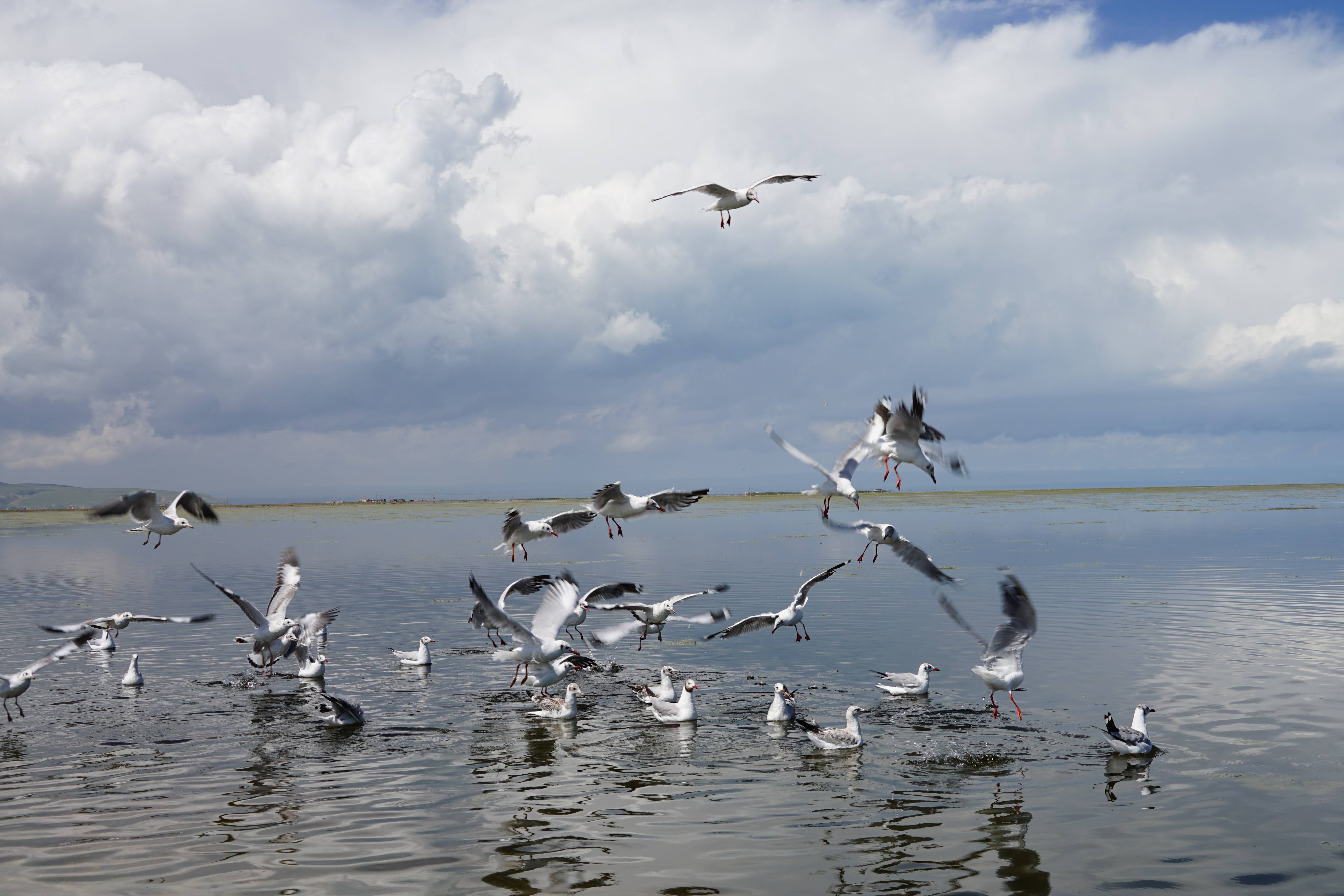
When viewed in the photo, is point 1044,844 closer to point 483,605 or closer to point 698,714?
point 698,714

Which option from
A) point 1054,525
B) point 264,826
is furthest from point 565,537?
point 264,826

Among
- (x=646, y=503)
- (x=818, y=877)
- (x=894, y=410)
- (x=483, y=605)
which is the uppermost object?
(x=894, y=410)

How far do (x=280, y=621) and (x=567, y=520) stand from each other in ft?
22.9

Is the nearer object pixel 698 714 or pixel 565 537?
pixel 698 714

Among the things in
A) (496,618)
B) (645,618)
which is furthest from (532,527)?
(645,618)

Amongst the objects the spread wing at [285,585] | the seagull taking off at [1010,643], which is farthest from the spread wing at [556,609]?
the seagull taking off at [1010,643]

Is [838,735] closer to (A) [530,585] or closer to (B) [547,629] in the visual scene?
(B) [547,629]

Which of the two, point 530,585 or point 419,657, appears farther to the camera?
point 530,585

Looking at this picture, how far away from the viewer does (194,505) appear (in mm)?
23500

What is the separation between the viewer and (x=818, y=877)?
456 inches

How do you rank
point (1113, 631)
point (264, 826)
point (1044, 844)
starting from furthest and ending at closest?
point (1113, 631) → point (264, 826) → point (1044, 844)

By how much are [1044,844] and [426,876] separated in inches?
294

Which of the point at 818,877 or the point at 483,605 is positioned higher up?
the point at 483,605

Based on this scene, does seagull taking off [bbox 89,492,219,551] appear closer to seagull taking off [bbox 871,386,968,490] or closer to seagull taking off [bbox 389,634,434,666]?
seagull taking off [bbox 389,634,434,666]
